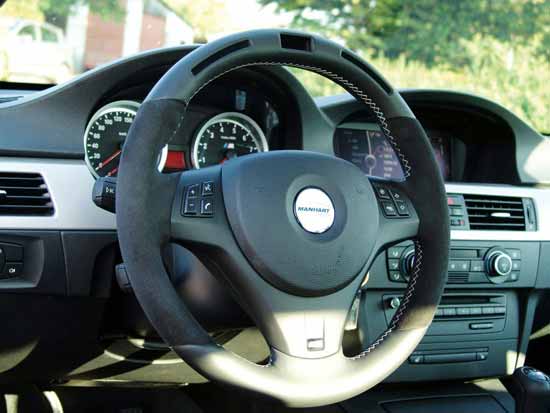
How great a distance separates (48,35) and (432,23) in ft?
13.4

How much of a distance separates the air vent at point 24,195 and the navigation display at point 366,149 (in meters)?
0.88

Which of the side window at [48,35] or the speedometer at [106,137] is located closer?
the speedometer at [106,137]

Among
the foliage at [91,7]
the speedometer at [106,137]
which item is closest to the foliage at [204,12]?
the foliage at [91,7]

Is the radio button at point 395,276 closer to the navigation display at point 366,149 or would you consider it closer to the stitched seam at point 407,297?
the navigation display at point 366,149

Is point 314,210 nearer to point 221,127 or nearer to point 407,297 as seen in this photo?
point 407,297

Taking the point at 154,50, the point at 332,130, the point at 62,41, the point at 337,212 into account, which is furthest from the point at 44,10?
the point at 337,212

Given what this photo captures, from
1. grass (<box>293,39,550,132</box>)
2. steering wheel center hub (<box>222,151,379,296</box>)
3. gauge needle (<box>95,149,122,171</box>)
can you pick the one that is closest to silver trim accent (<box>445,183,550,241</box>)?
grass (<box>293,39,550,132</box>)

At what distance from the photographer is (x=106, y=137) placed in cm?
192

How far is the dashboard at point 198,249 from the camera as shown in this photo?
1754 millimetres

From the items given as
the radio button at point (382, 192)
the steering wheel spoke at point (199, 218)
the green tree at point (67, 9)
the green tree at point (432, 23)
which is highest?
the green tree at point (432, 23)

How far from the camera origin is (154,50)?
1838mm

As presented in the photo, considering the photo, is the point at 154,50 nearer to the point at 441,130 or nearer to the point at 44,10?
the point at 44,10

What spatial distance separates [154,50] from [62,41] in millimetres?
813

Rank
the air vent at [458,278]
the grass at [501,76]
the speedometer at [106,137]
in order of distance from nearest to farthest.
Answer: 1. the speedometer at [106,137]
2. the air vent at [458,278]
3. the grass at [501,76]
